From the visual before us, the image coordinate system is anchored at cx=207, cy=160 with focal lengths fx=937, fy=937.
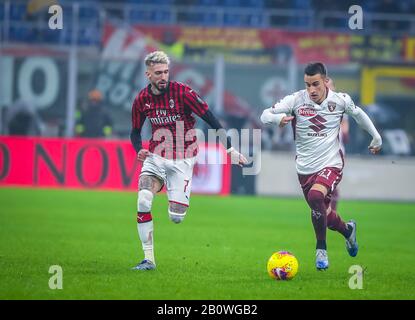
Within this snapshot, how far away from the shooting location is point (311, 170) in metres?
11.1

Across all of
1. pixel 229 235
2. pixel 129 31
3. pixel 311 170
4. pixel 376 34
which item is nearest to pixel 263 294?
pixel 311 170

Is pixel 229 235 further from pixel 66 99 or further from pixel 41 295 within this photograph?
pixel 66 99

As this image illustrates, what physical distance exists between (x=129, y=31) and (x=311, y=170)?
750 inches

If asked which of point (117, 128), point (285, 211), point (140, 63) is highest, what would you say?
point (140, 63)

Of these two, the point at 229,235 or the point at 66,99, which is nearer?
the point at 229,235

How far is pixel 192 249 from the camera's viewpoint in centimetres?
1298

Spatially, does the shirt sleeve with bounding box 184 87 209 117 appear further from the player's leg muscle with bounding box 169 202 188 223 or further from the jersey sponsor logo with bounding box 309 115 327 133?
the jersey sponsor logo with bounding box 309 115 327 133

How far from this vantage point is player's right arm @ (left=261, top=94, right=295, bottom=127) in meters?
10.5

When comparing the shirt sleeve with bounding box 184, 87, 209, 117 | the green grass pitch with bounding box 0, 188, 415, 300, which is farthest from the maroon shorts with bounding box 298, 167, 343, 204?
the shirt sleeve with bounding box 184, 87, 209, 117

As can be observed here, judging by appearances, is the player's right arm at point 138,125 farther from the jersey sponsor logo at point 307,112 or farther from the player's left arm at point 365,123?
the player's left arm at point 365,123

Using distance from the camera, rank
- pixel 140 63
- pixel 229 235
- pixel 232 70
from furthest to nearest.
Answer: pixel 232 70, pixel 140 63, pixel 229 235

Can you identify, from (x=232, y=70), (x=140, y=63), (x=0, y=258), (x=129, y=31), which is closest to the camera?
(x=0, y=258)

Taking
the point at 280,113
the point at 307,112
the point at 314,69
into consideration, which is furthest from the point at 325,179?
the point at 314,69

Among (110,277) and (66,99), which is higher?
(66,99)
